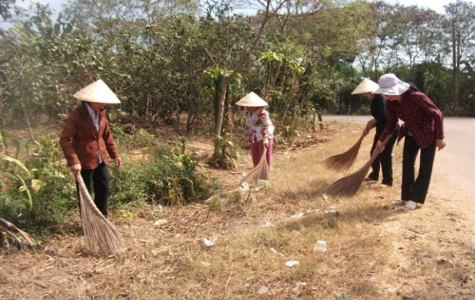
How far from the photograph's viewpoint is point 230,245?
3539 mm

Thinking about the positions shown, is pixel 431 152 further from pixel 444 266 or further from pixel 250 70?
pixel 250 70

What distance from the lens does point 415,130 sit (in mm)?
4195

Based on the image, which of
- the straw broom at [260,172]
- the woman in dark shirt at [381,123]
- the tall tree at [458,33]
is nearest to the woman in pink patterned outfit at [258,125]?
the straw broom at [260,172]

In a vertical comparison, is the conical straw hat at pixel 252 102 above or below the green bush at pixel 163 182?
above

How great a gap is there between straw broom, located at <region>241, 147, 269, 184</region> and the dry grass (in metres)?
0.55

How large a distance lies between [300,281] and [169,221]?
1.84m

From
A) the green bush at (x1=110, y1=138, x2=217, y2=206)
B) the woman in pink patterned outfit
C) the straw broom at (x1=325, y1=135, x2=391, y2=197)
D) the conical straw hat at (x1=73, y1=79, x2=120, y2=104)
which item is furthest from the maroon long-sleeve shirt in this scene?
the conical straw hat at (x1=73, y1=79, x2=120, y2=104)

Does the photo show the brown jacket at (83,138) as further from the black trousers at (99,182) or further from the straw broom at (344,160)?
the straw broom at (344,160)

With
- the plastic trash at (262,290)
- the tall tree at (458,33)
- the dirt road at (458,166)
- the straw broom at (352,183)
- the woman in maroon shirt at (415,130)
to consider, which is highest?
the tall tree at (458,33)

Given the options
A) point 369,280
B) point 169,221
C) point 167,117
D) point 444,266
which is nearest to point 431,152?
point 444,266

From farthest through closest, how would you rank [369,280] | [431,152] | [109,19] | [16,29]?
1. [109,19]
2. [431,152]
3. [16,29]
4. [369,280]

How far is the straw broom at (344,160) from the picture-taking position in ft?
18.0

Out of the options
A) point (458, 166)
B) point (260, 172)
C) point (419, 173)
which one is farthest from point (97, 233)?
point (458, 166)

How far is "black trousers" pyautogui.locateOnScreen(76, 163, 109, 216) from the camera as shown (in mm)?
3828
